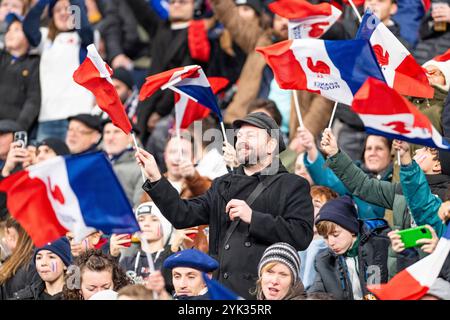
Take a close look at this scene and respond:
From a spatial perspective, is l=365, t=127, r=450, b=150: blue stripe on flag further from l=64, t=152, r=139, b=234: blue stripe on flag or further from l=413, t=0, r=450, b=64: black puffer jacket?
l=413, t=0, r=450, b=64: black puffer jacket

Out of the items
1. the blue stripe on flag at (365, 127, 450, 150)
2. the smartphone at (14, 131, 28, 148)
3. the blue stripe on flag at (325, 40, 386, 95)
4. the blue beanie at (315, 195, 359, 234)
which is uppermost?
the blue stripe on flag at (365, 127, 450, 150)

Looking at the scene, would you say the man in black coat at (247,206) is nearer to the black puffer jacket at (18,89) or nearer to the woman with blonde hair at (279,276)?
the woman with blonde hair at (279,276)

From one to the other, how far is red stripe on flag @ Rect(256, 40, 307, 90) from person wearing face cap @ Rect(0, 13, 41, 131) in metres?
4.75

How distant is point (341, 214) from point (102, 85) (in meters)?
2.20

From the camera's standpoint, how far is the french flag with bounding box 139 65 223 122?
38.7 feet

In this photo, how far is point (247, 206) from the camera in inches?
410

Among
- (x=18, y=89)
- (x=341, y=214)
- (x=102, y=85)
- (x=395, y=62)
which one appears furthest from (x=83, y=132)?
(x=395, y=62)

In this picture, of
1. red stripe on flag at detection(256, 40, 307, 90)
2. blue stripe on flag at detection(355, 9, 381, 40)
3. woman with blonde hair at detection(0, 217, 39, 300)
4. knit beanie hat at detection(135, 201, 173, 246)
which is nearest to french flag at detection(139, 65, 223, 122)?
red stripe on flag at detection(256, 40, 307, 90)

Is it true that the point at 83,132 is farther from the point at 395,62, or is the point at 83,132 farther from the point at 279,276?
the point at 279,276

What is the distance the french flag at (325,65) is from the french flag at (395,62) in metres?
0.32

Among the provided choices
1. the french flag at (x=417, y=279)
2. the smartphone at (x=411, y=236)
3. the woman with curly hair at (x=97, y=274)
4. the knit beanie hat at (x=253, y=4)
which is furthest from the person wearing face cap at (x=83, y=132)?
the french flag at (x=417, y=279)

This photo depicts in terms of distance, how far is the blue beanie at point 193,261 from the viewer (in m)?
10.8

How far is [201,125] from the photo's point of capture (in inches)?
569
